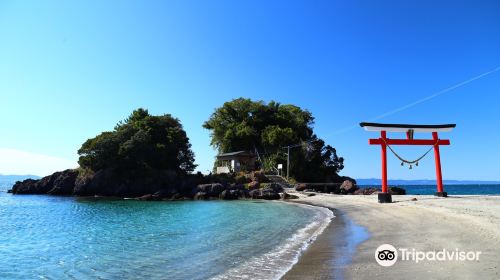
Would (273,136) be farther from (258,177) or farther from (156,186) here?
(156,186)

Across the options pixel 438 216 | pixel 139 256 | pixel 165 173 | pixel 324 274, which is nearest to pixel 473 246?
pixel 324 274

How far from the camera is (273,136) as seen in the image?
178 ft

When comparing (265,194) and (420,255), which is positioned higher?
(265,194)

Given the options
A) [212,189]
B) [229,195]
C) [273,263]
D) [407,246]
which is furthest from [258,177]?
[273,263]

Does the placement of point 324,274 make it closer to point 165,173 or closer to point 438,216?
point 438,216

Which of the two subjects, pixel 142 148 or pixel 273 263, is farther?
pixel 142 148

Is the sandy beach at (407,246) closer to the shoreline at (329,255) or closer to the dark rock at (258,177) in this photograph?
the shoreline at (329,255)

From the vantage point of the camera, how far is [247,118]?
6253 centimetres

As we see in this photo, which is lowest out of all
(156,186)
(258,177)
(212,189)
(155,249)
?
(155,249)

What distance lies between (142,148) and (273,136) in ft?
66.0

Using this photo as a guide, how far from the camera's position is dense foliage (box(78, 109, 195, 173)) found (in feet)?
168

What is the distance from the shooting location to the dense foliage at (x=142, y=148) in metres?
51.1

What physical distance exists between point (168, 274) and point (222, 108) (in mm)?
56263

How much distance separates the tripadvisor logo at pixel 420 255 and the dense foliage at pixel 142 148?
4580 centimetres
